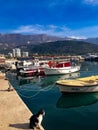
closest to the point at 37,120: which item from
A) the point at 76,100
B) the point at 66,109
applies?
the point at 66,109

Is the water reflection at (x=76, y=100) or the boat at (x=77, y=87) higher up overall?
the boat at (x=77, y=87)

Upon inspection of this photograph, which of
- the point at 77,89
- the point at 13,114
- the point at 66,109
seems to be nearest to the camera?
the point at 13,114

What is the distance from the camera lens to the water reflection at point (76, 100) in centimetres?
2459

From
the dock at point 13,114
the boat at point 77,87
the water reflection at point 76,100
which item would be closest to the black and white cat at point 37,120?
the dock at point 13,114

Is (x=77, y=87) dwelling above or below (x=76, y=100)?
above

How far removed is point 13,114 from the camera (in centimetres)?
1730

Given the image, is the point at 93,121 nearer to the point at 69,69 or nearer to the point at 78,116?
the point at 78,116

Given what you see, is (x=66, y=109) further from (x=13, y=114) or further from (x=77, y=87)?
(x=13, y=114)


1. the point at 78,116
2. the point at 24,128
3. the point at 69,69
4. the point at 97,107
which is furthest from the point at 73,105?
the point at 69,69

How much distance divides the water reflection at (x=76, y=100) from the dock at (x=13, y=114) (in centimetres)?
497

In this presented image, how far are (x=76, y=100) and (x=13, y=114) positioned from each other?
34.3ft

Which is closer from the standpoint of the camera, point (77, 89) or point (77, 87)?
point (77, 87)

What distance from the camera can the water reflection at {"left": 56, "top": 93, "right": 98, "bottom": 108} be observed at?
2459 cm

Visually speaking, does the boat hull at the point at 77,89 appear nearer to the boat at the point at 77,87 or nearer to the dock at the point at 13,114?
the boat at the point at 77,87
